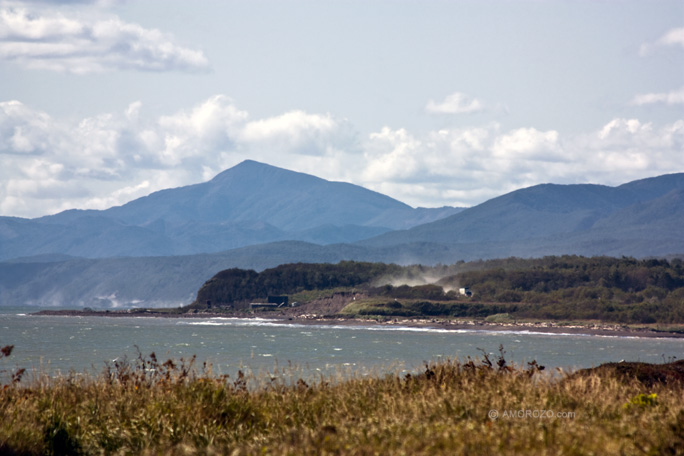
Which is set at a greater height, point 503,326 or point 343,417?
point 503,326

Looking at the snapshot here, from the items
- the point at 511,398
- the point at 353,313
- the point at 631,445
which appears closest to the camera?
the point at 631,445

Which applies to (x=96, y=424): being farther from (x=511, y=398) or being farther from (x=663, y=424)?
(x=663, y=424)

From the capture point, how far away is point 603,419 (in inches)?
633

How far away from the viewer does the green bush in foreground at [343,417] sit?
13.8 meters

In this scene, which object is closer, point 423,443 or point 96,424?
point 423,443

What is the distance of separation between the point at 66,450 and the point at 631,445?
10254mm

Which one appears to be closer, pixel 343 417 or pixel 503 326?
pixel 343 417

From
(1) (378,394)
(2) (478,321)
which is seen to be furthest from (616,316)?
(1) (378,394)

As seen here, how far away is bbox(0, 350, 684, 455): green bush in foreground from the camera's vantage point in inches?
542

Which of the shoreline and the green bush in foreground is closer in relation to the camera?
the green bush in foreground

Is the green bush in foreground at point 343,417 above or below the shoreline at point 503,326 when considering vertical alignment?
below

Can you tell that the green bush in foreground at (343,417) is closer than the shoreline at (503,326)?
Yes

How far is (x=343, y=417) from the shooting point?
1750 cm

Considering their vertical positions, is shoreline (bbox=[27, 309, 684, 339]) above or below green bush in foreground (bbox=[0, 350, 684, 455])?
above
